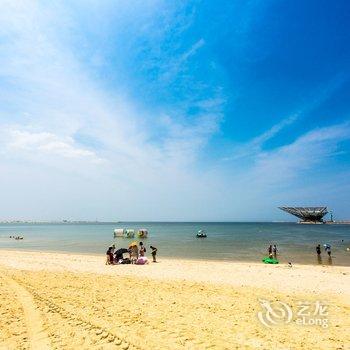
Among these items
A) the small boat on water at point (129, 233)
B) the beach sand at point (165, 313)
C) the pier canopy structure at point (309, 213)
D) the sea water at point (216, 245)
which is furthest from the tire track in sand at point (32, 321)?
the pier canopy structure at point (309, 213)

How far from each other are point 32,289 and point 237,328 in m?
10.4

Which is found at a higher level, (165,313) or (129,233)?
(129,233)

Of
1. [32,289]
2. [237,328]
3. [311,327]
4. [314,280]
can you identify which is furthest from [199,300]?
[314,280]

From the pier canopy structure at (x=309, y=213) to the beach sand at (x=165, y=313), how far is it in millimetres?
167316

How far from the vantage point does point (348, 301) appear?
505 inches

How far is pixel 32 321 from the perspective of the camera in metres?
9.91

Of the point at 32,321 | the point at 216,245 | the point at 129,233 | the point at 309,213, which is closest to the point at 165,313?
the point at 32,321

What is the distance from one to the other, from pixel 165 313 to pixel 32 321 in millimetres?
4421

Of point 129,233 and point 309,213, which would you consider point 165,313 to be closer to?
A: point 129,233

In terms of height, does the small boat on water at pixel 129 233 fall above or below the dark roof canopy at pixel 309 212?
below

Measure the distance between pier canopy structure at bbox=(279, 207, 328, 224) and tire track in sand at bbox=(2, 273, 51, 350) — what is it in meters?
177

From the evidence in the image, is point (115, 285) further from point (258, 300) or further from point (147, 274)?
point (258, 300)

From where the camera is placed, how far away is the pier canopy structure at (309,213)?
169113 mm

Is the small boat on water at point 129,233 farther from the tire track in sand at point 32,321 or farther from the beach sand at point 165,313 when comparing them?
the tire track in sand at point 32,321
